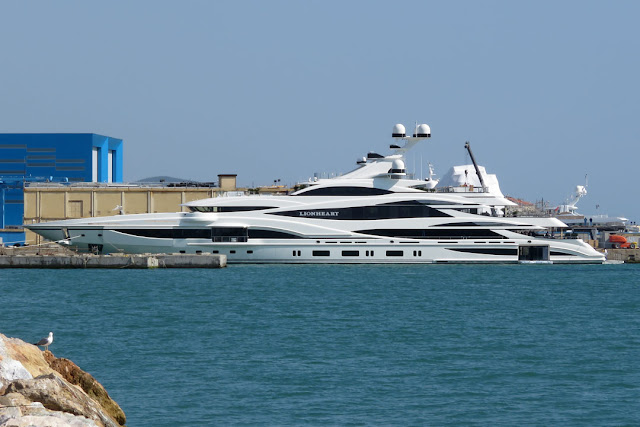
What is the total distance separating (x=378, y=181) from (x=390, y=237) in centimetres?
288

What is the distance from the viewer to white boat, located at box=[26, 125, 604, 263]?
165ft

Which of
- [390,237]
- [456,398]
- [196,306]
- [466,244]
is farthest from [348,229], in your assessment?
[456,398]

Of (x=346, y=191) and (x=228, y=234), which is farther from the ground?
(x=346, y=191)

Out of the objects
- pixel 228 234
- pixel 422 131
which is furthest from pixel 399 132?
pixel 228 234

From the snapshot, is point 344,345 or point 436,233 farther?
point 436,233

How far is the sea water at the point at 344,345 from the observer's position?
18172mm

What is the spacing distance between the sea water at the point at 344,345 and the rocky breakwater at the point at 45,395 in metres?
1.22

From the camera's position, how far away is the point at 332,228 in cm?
5038

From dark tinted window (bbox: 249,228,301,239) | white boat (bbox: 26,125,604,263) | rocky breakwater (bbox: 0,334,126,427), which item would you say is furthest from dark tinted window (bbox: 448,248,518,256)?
rocky breakwater (bbox: 0,334,126,427)

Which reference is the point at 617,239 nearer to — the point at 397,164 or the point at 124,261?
the point at 397,164

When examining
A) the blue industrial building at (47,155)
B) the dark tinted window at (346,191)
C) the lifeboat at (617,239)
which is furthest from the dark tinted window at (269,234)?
the blue industrial building at (47,155)

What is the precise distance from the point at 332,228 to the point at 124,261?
1016 cm

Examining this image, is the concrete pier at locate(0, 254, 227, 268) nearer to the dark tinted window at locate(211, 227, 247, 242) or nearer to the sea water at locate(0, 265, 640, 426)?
the dark tinted window at locate(211, 227, 247, 242)

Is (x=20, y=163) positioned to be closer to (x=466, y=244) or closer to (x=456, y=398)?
(x=466, y=244)
